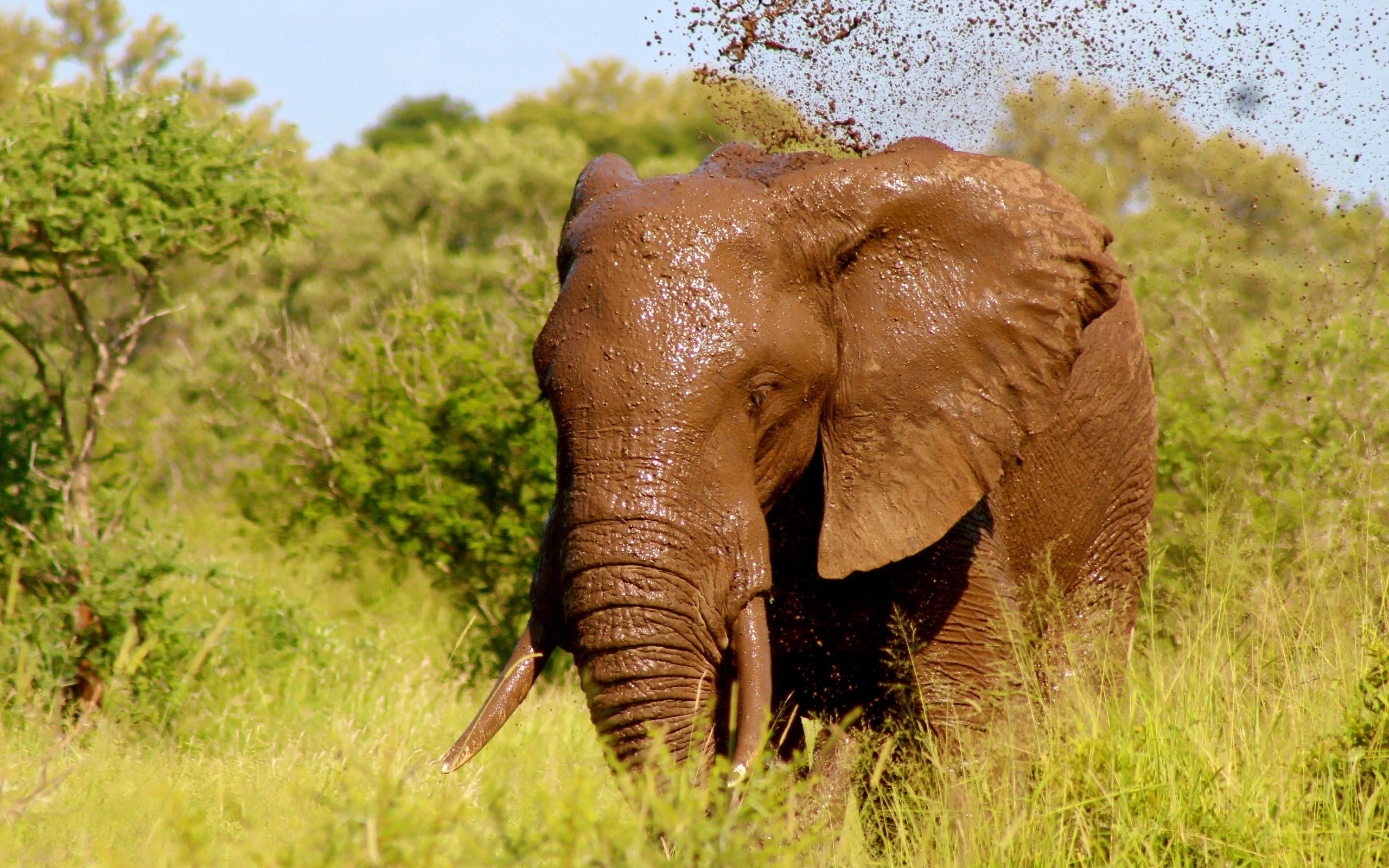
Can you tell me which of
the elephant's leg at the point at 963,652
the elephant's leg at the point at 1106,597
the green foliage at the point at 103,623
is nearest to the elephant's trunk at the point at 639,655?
the elephant's leg at the point at 963,652

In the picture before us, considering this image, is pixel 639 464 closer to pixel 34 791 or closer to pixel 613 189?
pixel 613 189

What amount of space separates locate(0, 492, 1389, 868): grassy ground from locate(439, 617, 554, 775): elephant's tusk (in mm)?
110

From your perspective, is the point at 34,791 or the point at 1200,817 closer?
the point at 34,791

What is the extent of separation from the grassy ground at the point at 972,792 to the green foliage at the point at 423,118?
3004 centimetres

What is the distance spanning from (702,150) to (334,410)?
2166 cm

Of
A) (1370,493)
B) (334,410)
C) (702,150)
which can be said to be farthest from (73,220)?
(702,150)

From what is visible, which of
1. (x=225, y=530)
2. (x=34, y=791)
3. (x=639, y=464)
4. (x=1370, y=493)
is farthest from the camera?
(x=225, y=530)

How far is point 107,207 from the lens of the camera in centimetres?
696

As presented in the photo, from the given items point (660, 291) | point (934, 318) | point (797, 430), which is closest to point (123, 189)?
point (660, 291)

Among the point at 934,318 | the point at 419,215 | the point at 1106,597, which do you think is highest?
the point at 419,215

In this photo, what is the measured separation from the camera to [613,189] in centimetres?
425

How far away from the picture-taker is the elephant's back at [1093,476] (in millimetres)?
4668

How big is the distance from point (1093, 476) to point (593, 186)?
182 cm

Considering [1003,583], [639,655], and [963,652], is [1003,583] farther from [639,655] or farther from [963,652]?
[639,655]
